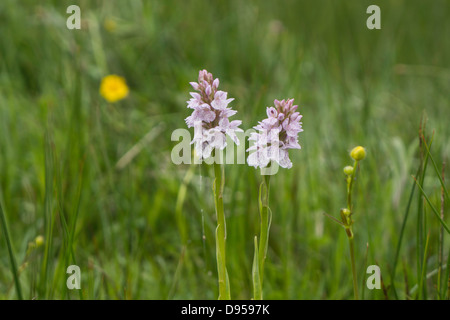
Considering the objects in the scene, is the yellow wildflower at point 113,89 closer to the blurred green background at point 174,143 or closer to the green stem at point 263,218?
the blurred green background at point 174,143

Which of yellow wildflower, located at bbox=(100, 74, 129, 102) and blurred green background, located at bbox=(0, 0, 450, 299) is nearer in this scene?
blurred green background, located at bbox=(0, 0, 450, 299)

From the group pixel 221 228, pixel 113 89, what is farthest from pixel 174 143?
pixel 221 228

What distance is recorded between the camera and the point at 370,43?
3.97 metres

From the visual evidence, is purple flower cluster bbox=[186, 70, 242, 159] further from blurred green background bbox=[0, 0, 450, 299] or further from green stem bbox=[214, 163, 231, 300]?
blurred green background bbox=[0, 0, 450, 299]

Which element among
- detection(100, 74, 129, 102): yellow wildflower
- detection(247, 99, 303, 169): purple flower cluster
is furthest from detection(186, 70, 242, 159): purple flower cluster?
detection(100, 74, 129, 102): yellow wildflower

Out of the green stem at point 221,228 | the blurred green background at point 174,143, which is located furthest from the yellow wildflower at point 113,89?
the green stem at point 221,228

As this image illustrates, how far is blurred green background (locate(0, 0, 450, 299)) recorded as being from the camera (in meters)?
1.63

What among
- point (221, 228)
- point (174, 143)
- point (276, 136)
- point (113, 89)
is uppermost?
point (113, 89)

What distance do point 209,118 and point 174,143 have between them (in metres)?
1.54

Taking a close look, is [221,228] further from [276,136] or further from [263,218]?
[276,136]

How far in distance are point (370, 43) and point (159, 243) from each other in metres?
2.83

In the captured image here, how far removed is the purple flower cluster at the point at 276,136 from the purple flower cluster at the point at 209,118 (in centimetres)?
5

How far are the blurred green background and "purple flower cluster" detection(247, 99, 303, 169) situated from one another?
0.72 ft

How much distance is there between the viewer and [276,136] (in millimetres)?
869
